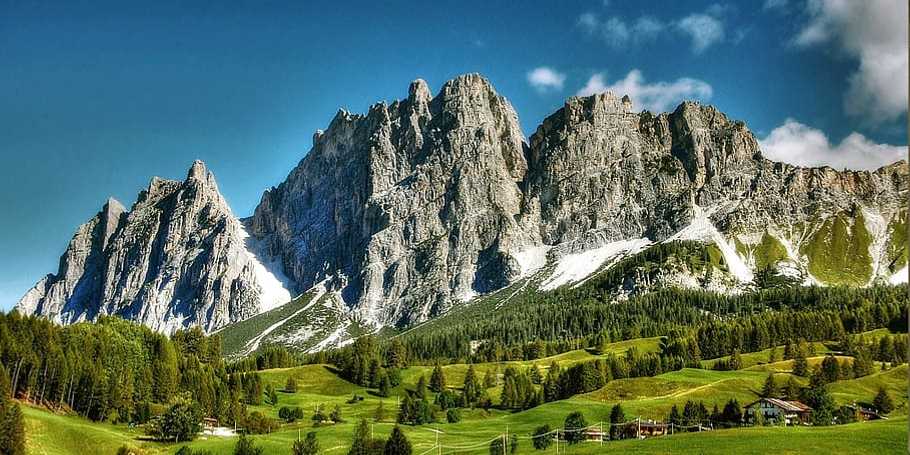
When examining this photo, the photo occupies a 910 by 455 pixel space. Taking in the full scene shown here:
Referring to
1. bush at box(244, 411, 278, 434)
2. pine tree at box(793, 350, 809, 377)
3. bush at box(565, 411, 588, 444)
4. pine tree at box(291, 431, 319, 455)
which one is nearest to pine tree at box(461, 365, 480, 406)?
bush at box(244, 411, 278, 434)

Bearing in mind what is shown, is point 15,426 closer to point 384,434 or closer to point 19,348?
point 19,348

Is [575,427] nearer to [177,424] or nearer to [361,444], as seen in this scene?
[361,444]

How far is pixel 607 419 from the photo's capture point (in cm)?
13212

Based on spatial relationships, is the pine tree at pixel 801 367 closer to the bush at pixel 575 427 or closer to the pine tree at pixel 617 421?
the pine tree at pixel 617 421

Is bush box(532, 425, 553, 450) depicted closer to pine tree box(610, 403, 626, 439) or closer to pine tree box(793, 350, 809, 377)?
pine tree box(610, 403, 626, 439)

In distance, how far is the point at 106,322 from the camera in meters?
164

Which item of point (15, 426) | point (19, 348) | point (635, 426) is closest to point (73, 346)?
point (19, 348)

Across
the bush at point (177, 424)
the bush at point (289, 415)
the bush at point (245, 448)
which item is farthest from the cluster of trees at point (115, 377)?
the bush at point (245, 448)

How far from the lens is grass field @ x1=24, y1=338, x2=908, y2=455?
85.9 m

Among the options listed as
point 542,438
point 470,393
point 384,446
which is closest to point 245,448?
point 384,446

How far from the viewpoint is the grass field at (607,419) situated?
282ft

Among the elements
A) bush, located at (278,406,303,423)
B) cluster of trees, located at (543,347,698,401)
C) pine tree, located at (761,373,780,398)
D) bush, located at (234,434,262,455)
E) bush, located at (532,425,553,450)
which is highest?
cluster of trees, located at (543,347,698,401)

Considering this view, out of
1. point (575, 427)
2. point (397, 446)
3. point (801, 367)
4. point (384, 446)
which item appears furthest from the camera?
point (801, 367)

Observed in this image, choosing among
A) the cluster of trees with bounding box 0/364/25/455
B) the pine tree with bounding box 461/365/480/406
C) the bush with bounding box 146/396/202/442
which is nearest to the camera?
the cluster of trees with bounding box 0/364/25/455
